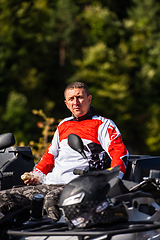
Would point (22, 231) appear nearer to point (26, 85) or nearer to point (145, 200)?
point (145, 200)

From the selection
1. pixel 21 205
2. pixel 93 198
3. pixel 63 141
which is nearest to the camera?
pixel 93 198

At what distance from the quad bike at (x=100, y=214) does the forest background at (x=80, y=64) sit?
93.9ft

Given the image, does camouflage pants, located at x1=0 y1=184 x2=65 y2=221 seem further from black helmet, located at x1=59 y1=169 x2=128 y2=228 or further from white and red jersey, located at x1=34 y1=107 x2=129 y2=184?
black helmet, located at x1=59 y1=169 x2=128 y2=228

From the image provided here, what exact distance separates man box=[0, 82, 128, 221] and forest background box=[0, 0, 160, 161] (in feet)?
90.6

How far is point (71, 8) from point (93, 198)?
1692 inches

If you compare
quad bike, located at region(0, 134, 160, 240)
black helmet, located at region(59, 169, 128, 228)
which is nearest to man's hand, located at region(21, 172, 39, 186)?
quad bike, located at region(0, 134, 160, 240)

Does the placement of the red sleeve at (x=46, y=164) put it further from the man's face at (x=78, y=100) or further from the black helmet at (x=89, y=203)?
the black helmet at (x=89, y=203)

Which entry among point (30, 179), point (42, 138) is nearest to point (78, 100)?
point (30, 179)

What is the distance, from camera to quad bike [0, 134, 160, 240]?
7.64ft

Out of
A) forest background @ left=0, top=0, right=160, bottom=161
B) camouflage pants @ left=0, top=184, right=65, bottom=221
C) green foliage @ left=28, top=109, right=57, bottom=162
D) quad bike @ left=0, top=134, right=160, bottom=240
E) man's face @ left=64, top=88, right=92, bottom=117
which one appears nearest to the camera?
quad bike @ left=0, top=134, right=160, bottom=240

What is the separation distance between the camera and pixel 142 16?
4259 centimetres

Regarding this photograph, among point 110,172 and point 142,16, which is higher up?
point 142,16

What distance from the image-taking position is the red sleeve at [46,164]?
366 centimetres

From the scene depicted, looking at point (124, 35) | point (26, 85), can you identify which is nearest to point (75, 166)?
point (26, 85)
